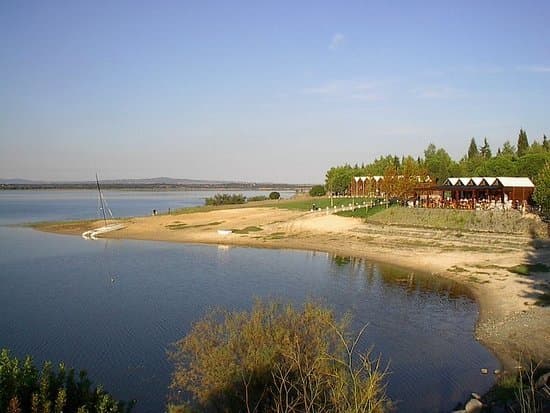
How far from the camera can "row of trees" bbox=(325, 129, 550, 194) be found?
7141cm

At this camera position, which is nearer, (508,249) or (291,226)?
(508,249)

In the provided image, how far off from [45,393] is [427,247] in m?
39.7

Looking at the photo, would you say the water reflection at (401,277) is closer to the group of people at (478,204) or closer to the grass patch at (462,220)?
the grass patch at (462,220)

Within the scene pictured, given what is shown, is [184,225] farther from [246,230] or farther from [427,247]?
[427,247]

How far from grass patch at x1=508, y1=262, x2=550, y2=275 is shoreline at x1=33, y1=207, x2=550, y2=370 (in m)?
0.67

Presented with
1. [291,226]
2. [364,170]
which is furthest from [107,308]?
[364,170]

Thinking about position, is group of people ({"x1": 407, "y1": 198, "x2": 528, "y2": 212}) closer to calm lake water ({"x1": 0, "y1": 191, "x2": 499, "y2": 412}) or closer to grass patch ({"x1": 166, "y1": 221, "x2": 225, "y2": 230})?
calm lake water ({"x1": 0, "y1": 191, "x2": 499, "y2": 412})

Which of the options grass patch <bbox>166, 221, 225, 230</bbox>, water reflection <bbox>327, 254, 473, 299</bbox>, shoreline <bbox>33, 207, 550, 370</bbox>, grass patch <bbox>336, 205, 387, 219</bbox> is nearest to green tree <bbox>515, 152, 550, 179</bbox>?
grass patch <bbox>336, 205, 387, 219</bbox>

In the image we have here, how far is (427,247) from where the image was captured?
45.2 metres

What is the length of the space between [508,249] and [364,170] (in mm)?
74509

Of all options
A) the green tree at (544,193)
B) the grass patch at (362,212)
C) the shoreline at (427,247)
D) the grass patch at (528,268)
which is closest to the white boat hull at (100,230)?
the shoreline at (427,247)

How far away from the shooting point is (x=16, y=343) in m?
22.4

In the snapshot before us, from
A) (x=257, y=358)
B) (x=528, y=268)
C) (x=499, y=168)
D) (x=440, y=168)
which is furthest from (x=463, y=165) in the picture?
(x=257, y=358)

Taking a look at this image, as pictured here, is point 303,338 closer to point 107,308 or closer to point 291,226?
point 107,308
